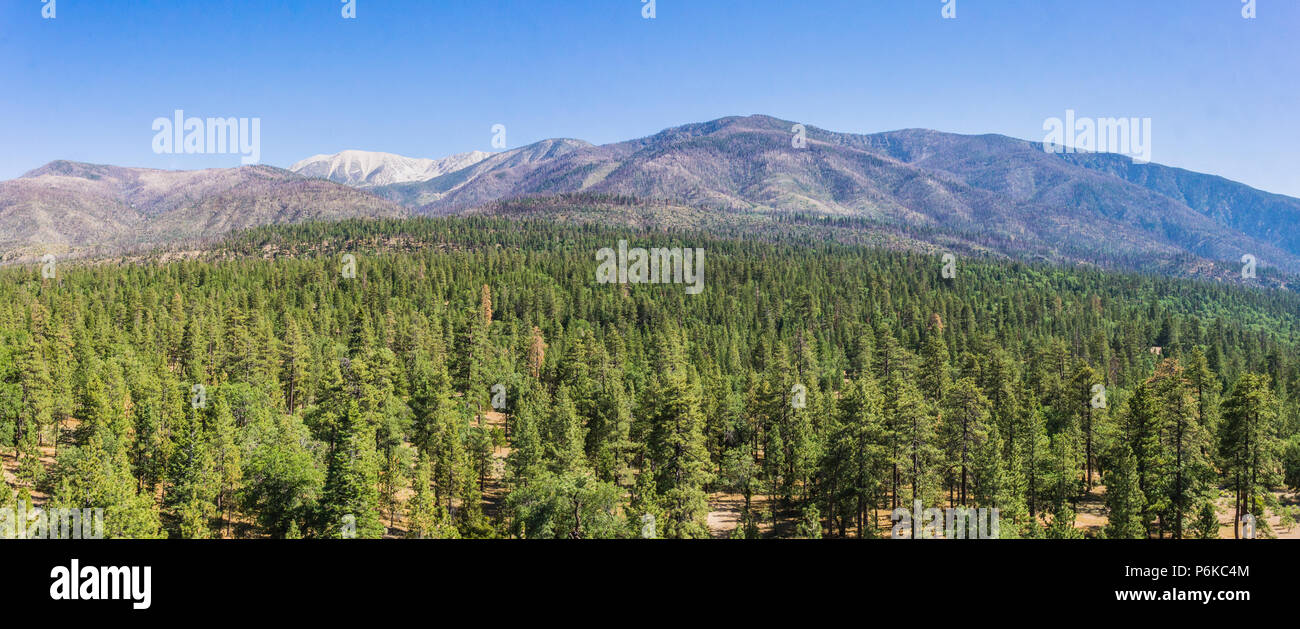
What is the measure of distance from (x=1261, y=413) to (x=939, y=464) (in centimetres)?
1680

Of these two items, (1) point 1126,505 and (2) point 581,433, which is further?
(2) point 581,433

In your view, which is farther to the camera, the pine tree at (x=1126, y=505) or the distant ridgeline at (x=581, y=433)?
the distant ridgeline at (x=581, y=433)

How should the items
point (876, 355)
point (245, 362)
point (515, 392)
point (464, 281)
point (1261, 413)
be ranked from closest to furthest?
point (1261, 413) < point (245, 362) < point (515, 392) < point (876, 355) < point (464, 281)

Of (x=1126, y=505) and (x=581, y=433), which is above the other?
(x=581, y=433)

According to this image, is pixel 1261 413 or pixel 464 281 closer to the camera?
pixel 1261 413

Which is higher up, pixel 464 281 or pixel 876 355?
pixel 464 281

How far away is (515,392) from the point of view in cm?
7994

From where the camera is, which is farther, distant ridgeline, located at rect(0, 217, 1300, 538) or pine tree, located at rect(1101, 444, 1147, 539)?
distant ridgeline, located at rect(0, 217, 1300, 538)

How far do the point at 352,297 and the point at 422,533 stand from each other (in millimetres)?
106183

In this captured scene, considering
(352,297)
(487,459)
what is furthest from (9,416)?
(352,297)

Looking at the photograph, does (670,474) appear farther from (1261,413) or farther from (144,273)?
(144,273)

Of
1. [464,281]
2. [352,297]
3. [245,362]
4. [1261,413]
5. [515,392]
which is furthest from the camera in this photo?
[464,281]
